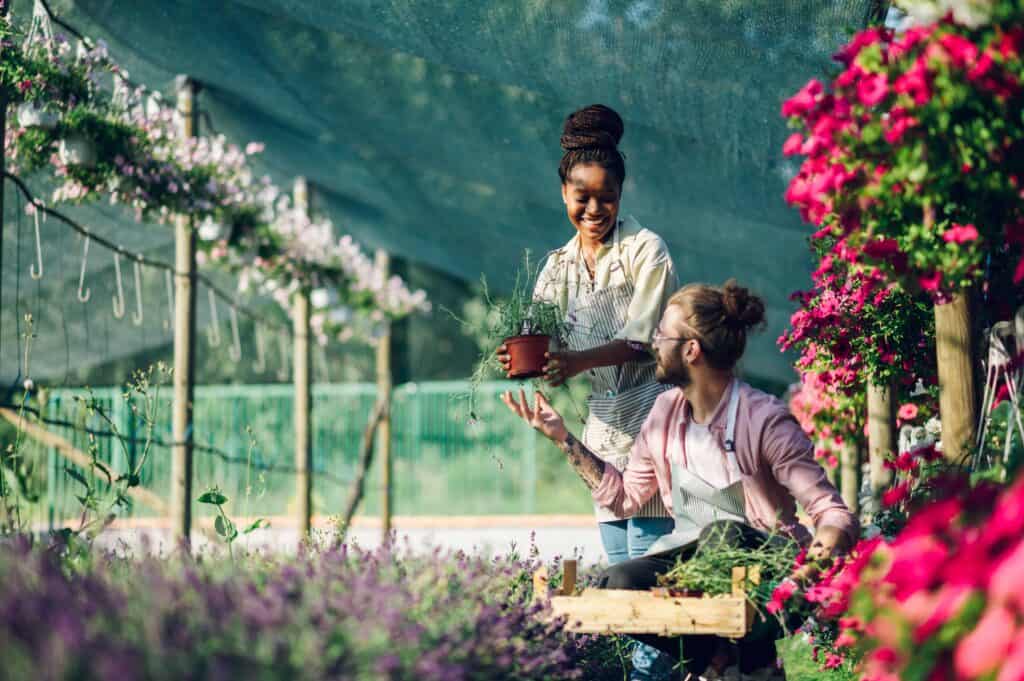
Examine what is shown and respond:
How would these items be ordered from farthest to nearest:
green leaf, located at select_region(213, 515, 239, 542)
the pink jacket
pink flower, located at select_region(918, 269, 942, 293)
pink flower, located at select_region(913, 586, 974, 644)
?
green leaf, located at select_region(213, 515, 239, 542)
the pink jacket
pink flower, located at select_region(918, 269, 942, 293)
pink flower, located at select_region(913, 586, 974, 644)

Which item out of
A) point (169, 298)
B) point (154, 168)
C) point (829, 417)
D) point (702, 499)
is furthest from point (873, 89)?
point (169, 298)

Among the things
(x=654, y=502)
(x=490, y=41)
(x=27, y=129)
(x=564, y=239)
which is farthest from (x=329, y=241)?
(x=654, y=502)

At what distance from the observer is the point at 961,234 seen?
2.26 m

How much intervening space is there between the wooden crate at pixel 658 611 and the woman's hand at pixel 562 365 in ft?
2.07

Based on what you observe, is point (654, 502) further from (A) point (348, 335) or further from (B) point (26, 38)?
(A) point (348, 335)

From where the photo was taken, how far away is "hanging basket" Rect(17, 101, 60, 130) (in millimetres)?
5531

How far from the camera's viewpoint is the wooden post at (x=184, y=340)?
283 inches

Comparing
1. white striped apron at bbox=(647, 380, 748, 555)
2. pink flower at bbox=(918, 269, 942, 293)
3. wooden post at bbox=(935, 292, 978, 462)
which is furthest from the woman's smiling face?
pink flower at bbox=(918, 269, 942, 293)

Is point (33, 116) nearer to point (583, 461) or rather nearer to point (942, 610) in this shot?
point (583, 461)

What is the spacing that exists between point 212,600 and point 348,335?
8.95m

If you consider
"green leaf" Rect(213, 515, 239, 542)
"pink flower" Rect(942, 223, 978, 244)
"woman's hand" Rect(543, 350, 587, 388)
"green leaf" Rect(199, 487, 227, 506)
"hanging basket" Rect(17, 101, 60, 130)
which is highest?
"hanging basket" Rect(17, 101, 60, 130)

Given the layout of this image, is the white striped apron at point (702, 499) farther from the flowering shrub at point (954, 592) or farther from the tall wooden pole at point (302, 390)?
the tall wooden pole at point (302, 390)

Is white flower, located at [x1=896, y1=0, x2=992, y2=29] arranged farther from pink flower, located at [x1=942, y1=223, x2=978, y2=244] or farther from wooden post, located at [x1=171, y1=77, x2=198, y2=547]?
wooden post, located at [x1=171, y1=77, x2=198, y2=547]

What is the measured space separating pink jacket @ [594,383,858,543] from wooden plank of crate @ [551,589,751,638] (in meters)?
0.33
